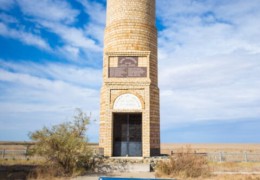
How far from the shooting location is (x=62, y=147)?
47.6ft

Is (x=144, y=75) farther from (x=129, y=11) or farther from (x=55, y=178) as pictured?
(x=55, y=178)

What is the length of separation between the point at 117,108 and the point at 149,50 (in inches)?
190

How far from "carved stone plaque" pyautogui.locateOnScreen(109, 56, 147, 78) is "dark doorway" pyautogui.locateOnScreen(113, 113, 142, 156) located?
2.59m

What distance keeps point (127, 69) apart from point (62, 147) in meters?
6.81

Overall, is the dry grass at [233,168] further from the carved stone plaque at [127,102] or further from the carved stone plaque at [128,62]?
the carved stone plaque at [128,62]

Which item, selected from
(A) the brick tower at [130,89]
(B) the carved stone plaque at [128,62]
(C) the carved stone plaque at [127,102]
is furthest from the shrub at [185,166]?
(B) the carved stone plaque at [128,62]

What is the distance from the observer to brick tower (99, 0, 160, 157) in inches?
723

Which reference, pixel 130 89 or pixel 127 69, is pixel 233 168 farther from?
pixel 127 69

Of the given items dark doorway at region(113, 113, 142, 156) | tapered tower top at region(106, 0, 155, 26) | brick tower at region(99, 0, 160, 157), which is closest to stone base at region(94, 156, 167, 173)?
brick tower at region(99, 0, 160, 157)

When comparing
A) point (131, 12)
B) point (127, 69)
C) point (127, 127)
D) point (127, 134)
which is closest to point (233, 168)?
point (127, 134)

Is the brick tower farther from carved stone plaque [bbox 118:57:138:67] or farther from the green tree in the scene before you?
the green tree

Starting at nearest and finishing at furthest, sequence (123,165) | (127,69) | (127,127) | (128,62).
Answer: (123,165) → (127,69) → (128,62) → (127,127)

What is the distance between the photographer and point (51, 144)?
47.7ft

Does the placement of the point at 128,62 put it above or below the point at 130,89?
above
